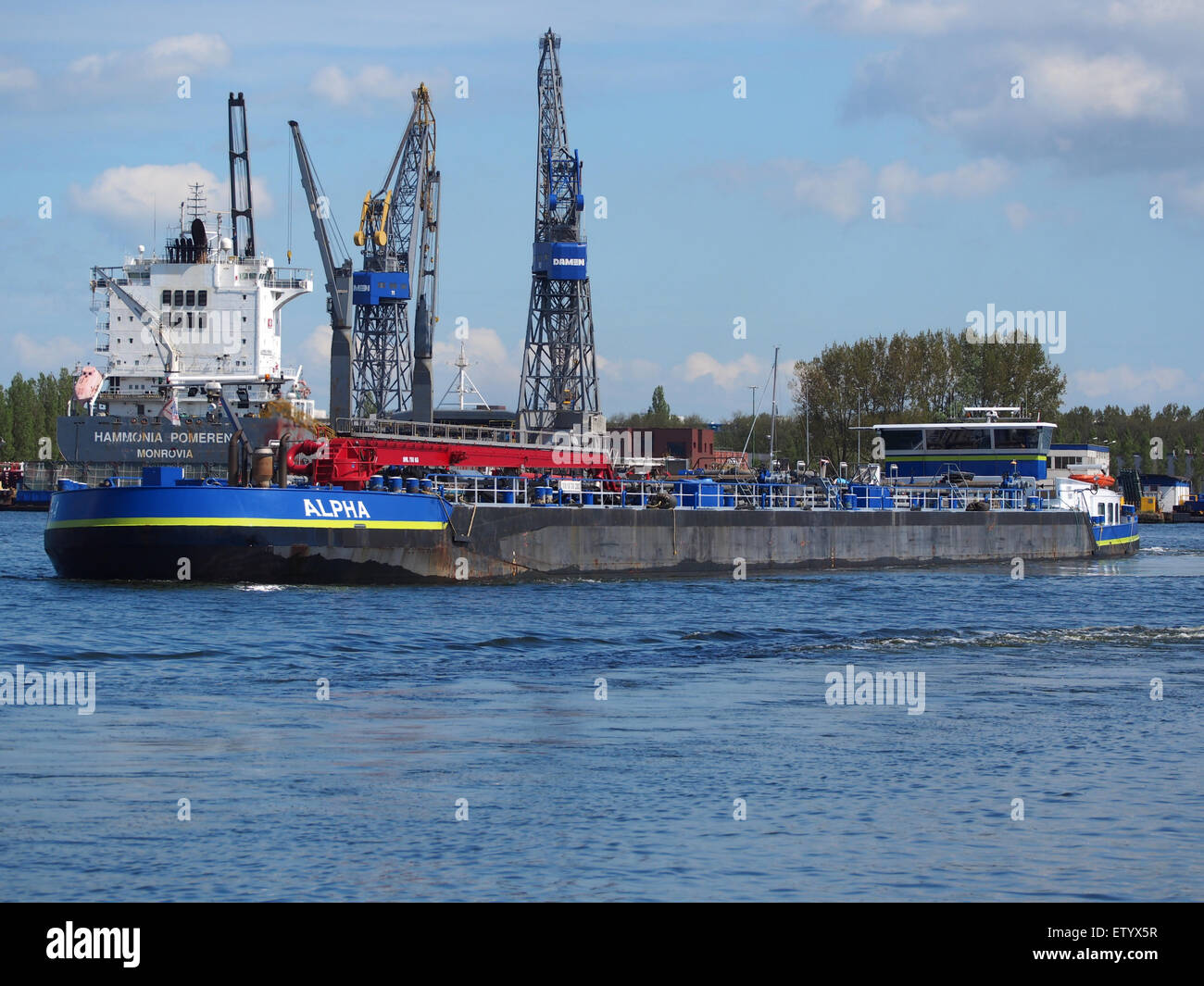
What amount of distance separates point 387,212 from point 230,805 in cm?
9700

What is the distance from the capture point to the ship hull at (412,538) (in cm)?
3847

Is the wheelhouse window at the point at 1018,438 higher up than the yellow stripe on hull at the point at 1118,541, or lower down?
higher up

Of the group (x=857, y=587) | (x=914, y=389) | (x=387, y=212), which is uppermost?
(x=387, y=212)

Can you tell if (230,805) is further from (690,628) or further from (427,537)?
(427,537)

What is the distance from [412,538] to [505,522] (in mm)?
4156

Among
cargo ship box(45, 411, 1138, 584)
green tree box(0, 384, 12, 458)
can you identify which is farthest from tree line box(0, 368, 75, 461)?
cargo ship box(45, 411, 1138, 584)

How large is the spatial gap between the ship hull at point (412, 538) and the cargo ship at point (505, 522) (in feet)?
0.16

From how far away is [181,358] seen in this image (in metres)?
95.4

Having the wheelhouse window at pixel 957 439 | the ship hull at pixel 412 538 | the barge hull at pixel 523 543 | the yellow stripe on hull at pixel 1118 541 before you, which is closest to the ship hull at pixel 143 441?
the wheelhouse window at pixel 957 439

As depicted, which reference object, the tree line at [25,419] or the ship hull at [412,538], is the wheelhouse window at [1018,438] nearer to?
the ship hull at [412,538]

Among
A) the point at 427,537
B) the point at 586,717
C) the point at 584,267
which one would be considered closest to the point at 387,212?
the point at 584,267

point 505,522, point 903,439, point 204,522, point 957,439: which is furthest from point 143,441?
point 204,522

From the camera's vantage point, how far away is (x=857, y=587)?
153ft

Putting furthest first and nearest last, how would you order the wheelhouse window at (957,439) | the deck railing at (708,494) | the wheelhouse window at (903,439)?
the wheelhouse window at (903,439) < the wheelhouse window at (957,439) < the deck railing at (708,494)
